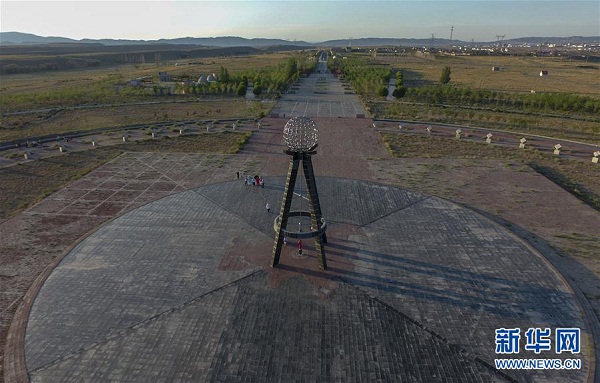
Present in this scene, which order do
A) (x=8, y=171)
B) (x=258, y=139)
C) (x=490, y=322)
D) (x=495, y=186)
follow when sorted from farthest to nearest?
1. (x=258, y=139)
2. (x=8, y=171)
3. (x=495, y=186)
4. (x=490, y=322)

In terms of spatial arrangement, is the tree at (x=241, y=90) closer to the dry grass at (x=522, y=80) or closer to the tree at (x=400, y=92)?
the tree at (x=400, y=92)

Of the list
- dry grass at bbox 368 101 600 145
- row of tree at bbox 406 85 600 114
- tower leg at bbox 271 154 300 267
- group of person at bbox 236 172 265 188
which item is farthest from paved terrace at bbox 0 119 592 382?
row of tree at bbox 406 85 600 114

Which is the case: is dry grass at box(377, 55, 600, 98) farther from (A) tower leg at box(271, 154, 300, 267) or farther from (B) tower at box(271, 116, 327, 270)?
(A) tower leg at box(271, 154, 300, 267)

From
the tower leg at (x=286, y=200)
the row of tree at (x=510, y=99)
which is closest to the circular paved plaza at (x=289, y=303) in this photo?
the tower leg at (x=286, y=200)

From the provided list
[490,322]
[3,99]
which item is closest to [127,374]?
[490,322]

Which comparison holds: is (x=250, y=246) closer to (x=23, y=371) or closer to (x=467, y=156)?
(x=23, y=371)

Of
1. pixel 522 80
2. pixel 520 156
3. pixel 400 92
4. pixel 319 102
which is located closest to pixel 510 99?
pixel 400 92
